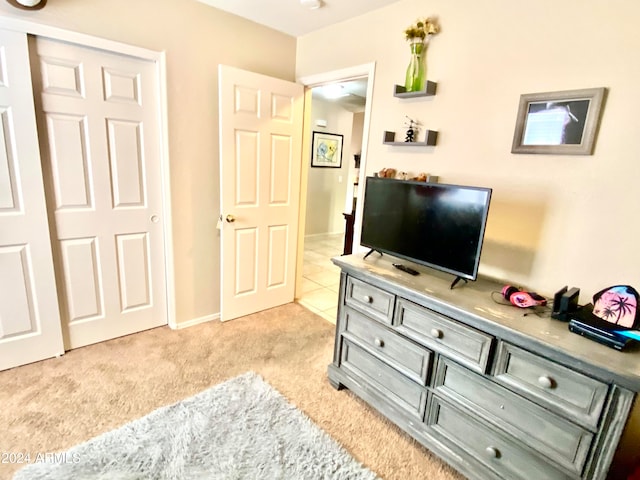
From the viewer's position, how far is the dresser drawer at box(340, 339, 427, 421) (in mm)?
1703

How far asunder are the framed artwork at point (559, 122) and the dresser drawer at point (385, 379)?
1337 mm

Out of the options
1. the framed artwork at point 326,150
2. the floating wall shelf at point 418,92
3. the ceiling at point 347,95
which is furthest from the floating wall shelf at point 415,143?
the framed artwork at point 326,150

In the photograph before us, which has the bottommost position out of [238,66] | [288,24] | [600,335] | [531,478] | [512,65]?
[531,478]

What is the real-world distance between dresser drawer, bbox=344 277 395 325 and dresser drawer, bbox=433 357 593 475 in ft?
1.20

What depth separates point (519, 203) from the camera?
1747mm

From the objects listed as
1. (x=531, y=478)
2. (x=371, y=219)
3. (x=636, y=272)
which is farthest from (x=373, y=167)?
(x=531, y=478)

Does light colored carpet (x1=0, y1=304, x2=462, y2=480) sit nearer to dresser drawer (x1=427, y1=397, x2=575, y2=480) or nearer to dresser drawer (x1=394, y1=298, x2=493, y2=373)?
dresser drawer (x1=427, y1=397, x2=575, y2=480)

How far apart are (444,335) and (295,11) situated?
7.92 ft

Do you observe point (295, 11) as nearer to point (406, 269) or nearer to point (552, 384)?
point (406, 269)

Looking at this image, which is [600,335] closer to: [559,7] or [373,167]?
[559,7]

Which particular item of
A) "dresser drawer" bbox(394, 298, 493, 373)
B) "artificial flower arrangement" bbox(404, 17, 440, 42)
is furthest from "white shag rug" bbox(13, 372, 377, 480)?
"artificial flower arrangement" bbox(404, 17, 440, 42)

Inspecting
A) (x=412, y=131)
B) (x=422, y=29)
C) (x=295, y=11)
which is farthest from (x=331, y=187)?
(x=422, y=29)

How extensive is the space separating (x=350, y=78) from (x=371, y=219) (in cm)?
121

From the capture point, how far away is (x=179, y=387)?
206 centimetres
